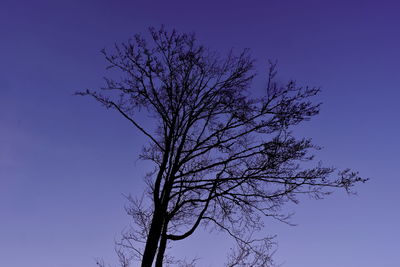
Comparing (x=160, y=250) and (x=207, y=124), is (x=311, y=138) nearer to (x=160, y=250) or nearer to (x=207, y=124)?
(x=207, y=124)

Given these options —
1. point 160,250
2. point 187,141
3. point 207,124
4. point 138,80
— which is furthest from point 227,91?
point 160,250

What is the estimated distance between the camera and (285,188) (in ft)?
30.0

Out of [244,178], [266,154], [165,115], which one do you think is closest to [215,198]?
[244,178]

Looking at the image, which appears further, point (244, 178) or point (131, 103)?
point (131, 103)

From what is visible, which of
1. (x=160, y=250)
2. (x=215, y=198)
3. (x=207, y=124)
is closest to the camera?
(x=160, y=250)

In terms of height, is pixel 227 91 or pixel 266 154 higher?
pixel 227 91

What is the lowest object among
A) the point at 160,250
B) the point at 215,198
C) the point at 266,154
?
the point at 160,250

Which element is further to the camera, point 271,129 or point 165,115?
point 165,115

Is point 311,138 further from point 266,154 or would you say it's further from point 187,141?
point 187,141

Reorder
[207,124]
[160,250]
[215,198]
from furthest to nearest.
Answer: [207,124] → [215,198] → [160,250]

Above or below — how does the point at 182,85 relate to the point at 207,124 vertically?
above

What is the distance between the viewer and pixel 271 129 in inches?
385

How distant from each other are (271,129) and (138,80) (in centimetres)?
382

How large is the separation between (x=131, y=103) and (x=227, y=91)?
263 cm
